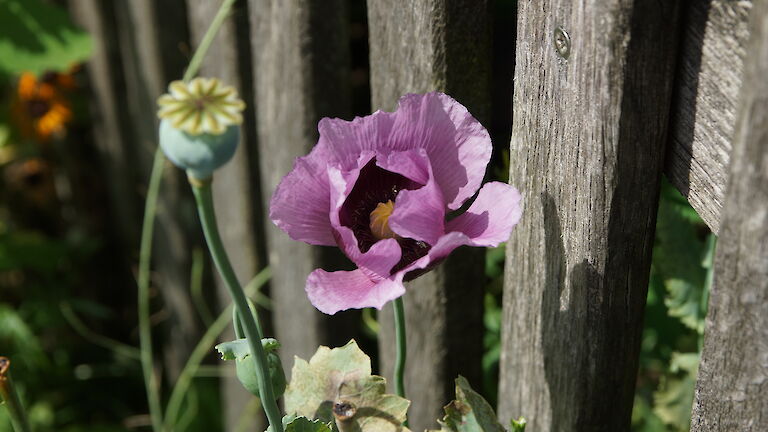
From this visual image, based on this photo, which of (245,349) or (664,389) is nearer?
(245,349)

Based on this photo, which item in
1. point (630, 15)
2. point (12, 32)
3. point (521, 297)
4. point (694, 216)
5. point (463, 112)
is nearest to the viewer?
point (630, 15)

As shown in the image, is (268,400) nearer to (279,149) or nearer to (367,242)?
(367,242)

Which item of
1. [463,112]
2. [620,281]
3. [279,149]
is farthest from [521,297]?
[279,149]

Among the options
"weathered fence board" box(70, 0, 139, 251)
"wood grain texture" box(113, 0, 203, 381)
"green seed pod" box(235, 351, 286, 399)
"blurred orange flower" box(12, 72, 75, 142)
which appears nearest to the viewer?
"green seed pod" box(235, 351, 286, 399)

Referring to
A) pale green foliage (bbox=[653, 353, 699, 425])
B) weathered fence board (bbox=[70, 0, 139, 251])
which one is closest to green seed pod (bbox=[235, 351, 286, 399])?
pale green foliage (bbox=[653, 353, 699, 425])

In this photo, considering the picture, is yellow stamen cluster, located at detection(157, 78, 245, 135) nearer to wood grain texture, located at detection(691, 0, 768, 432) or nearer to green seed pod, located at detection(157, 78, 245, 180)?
green seed pod, located at detection(157, 78, 245, 180)
